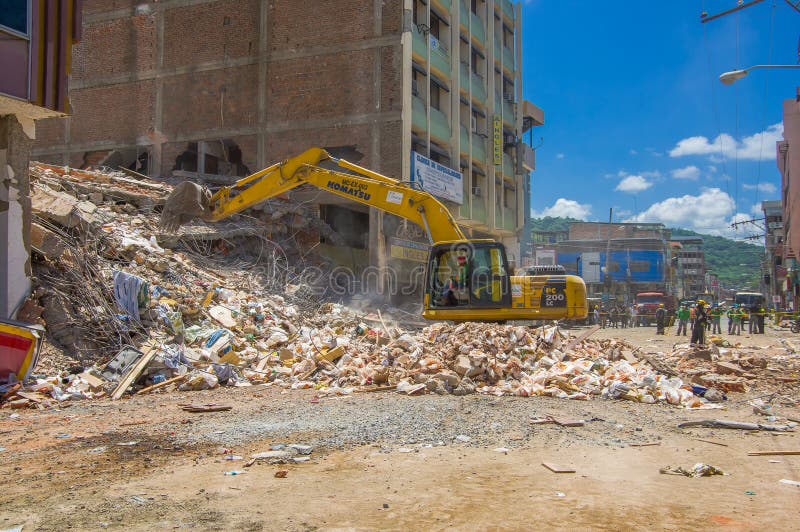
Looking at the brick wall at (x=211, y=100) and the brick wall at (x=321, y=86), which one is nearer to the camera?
the brick wall at (x=321, y=86)

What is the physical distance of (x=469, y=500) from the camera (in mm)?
4844

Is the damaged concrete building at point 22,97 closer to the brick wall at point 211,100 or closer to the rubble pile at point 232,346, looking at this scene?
the rubble pile at point 232,346

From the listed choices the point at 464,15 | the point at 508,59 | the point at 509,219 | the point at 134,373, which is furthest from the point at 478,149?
the point at 134,373

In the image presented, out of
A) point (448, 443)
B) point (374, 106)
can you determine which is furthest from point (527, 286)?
point (374, 106)

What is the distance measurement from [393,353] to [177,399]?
3.78m

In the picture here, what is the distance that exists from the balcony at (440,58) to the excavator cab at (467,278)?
16.8 meters

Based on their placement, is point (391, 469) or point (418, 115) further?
point (418, 115)

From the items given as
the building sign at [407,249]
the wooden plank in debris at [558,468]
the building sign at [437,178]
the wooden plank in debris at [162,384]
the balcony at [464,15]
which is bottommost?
the wooden plank in debris at [162,384]

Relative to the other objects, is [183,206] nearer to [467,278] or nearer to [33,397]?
[33,397]

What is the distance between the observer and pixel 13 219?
37.4 feet

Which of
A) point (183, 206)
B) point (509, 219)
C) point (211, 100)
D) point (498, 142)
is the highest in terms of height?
point (211, 100)

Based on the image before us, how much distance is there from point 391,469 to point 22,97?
8.90 metres

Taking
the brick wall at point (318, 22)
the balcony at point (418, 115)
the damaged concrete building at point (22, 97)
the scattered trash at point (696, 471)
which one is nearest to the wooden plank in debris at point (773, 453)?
the scattered trash at point (696, 471)

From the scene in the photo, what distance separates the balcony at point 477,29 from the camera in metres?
31.0
